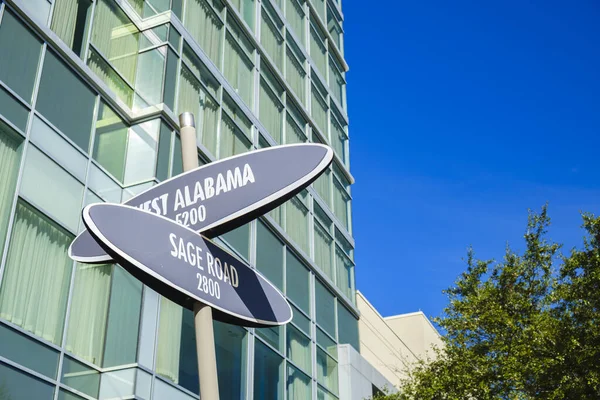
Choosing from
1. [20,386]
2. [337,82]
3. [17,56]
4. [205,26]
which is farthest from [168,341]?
[337,82]

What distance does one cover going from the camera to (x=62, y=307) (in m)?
12.2

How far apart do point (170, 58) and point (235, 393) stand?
6.91 meters

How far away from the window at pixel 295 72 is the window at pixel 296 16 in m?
0.93

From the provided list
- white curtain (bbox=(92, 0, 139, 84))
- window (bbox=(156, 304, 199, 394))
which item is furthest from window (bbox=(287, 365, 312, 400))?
white curtain (bbox=(92, 0, 139, 84))

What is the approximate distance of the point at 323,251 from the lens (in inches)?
905

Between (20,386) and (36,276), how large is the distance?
68.1 inches

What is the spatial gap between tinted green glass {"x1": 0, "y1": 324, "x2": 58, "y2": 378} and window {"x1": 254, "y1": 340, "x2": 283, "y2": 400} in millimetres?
5994

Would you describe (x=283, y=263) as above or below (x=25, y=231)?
above

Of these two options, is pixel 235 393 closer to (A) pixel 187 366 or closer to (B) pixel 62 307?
(A) pixel 187 366

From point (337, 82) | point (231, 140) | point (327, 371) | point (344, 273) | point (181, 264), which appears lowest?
point (181, 264)

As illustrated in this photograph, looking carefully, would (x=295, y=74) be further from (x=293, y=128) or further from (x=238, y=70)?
(x=238, y=70)

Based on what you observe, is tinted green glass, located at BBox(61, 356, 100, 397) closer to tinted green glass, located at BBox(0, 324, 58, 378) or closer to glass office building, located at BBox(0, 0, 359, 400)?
glass office building, located at BBox(0, 0, 359, 400)

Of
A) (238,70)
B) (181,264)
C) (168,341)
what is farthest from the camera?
(238,70)

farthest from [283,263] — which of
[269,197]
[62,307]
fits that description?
[269,197]
